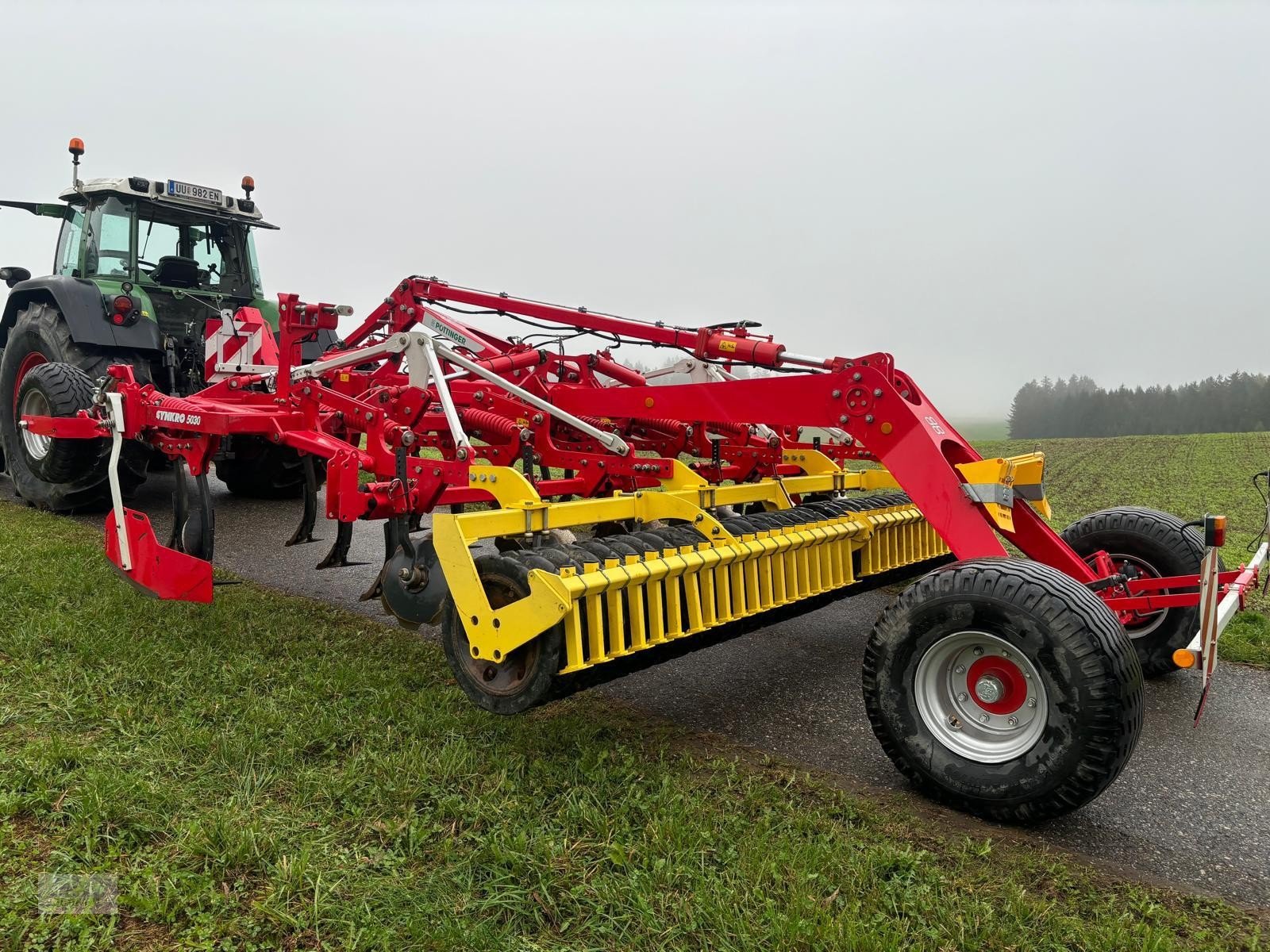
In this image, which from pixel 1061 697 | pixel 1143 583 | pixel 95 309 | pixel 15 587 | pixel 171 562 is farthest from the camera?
pixel 95 309

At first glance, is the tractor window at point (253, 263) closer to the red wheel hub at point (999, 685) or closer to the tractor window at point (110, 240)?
the tractor window at point (110, 240)

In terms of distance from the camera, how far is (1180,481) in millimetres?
12398

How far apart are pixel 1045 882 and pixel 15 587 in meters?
5.50

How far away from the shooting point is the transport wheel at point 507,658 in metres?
3.12

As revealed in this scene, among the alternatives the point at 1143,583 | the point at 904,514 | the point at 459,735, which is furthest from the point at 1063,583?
the point at 459,735

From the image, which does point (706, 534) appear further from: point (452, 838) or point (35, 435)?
point (35, 435)

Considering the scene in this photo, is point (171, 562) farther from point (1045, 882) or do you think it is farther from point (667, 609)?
point (1045, 882)

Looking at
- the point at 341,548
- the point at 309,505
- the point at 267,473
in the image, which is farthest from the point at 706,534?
the point at 267,473

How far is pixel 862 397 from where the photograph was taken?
3541 millimetres

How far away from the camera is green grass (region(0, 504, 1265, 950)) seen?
228 cm

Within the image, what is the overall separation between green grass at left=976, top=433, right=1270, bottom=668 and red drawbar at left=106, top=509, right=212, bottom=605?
548 centimetres

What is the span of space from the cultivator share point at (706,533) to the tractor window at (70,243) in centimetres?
263

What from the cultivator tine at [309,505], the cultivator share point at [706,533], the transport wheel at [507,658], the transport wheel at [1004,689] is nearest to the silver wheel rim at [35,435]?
the cultivator share point at [706,533]

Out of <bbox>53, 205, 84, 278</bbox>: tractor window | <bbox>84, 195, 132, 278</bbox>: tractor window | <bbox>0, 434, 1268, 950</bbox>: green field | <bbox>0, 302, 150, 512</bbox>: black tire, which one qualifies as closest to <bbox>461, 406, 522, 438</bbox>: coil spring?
<bbox>0, 434, 1268, 950</bbox>: green field
